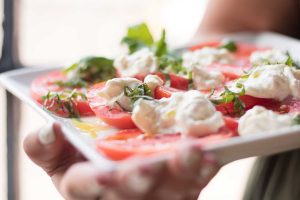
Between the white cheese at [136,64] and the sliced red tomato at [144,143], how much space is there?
0.38 meters

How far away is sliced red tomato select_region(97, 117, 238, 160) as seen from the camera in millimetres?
1054

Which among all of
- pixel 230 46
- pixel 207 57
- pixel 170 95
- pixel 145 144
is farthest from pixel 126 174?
pixel 230 46

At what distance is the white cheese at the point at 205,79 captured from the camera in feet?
4.76

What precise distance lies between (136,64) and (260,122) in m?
0.50

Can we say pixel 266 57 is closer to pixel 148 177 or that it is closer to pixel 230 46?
pixel 230 46

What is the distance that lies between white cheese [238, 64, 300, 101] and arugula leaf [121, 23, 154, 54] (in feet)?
1.64

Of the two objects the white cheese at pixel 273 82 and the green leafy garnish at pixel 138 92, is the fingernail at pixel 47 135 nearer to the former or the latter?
the green leafy garnish at pixel 138 92

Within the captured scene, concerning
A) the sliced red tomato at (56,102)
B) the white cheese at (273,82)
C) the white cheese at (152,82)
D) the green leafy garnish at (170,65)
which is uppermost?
the white cheese at (273,82)

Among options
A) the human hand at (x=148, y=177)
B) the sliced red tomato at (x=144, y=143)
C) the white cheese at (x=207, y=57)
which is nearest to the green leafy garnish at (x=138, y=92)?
the sliced red tomato at (x=144, y=143)

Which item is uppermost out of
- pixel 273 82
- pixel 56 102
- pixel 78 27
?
pixel 273 82

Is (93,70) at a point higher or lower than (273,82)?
lower

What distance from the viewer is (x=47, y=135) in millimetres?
1164

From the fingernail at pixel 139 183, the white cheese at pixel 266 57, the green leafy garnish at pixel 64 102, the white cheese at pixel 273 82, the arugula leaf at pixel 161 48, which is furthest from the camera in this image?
the arugula leaf at pixel 161 48

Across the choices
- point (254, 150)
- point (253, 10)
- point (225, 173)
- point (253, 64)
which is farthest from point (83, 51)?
point (254, 150)
